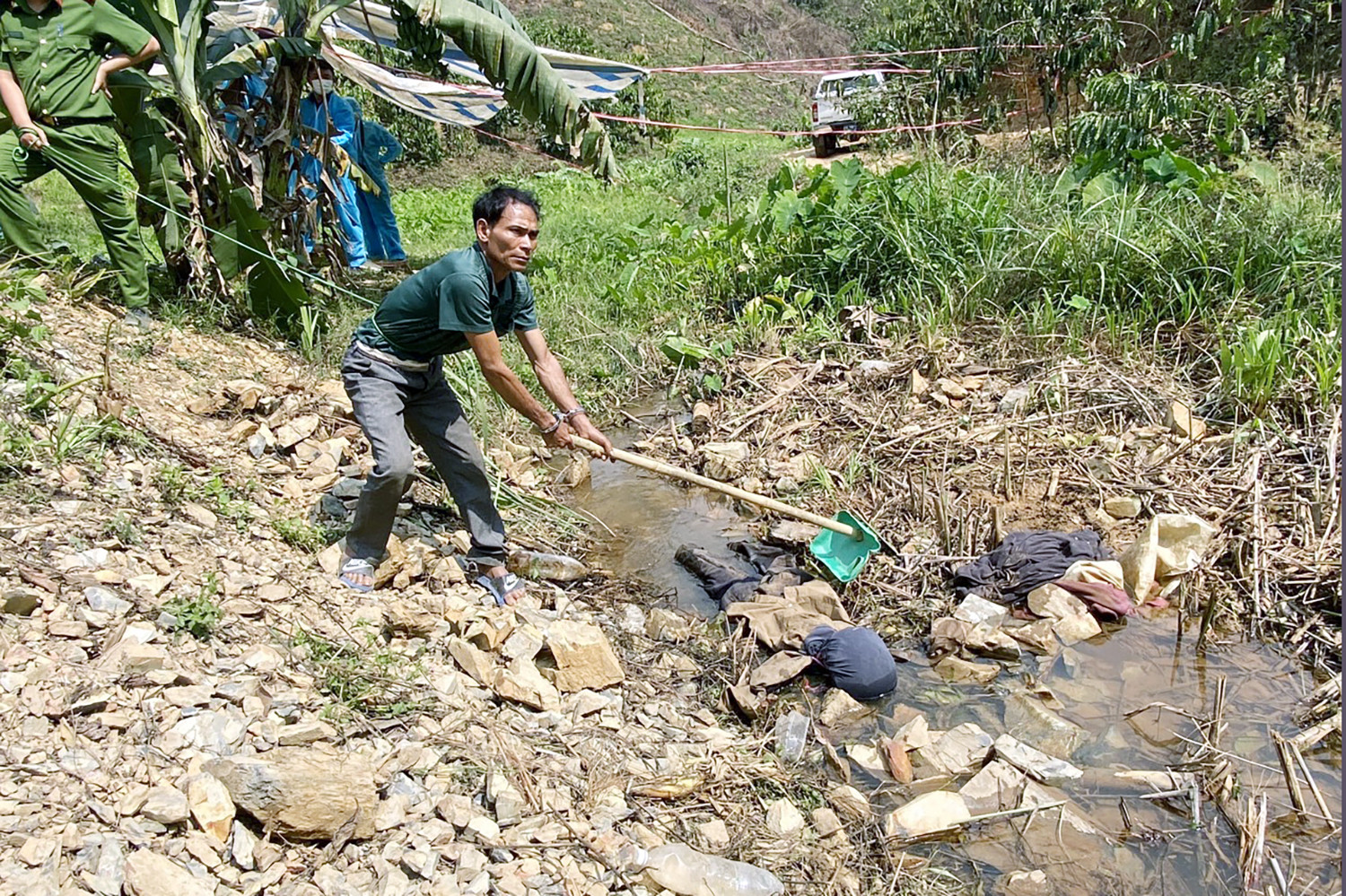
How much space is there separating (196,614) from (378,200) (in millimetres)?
5266

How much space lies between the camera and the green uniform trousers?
165 inches

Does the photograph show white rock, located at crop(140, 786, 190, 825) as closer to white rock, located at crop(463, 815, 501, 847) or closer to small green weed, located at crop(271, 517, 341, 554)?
white rock, located at crop(463, 815, 501, 847)

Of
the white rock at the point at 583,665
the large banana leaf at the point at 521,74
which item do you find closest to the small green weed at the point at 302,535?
the white rock at the point at 583,665

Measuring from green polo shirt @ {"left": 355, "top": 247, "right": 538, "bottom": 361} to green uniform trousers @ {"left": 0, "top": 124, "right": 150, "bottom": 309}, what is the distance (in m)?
1.99

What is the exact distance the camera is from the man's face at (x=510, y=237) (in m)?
2.97

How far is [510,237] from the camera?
2980mm

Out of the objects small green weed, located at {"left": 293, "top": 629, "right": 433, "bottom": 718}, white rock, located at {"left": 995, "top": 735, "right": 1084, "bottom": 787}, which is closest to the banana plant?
small green weed, located at {"left": 293, "top": 629, "right": 433, "bottom": 718}

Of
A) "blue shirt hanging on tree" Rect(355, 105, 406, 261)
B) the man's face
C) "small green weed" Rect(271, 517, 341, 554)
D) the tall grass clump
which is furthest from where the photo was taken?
"blue shirt hanging on tree" Rect(355, 105, 406, 261)

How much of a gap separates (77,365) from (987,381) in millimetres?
4090

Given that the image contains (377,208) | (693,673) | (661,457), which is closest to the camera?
(693,673)

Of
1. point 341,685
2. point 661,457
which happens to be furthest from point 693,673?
point 661,457

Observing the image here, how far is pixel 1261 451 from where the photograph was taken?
12.5ft

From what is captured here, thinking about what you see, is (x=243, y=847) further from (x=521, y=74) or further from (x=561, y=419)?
(x=521, y=74)

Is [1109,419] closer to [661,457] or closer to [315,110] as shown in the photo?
[661,457]
